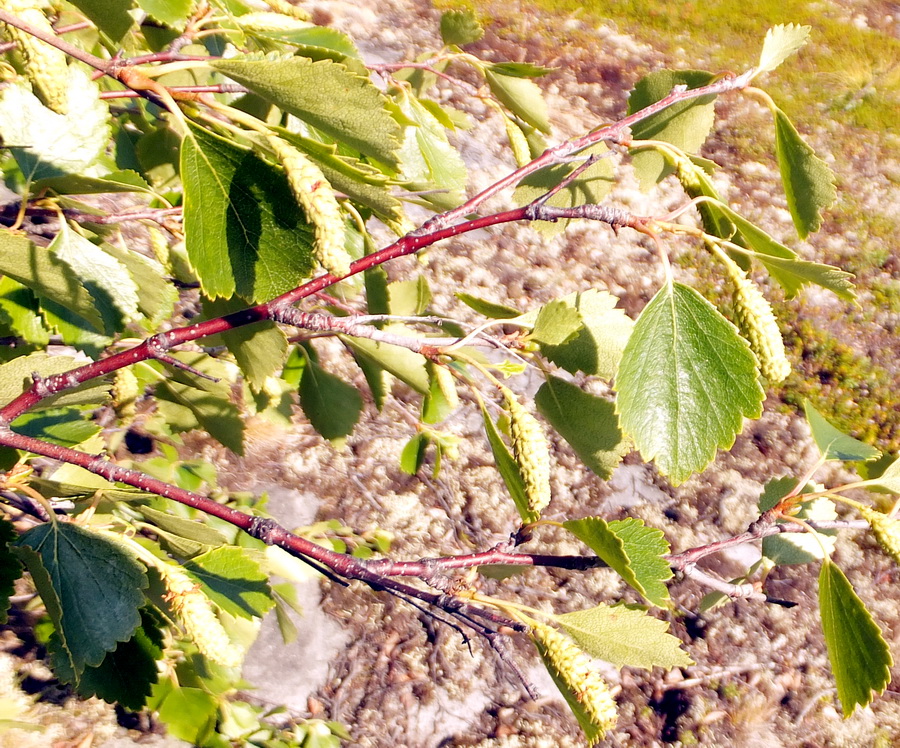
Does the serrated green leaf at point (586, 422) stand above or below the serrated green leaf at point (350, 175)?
below

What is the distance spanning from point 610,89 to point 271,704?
448 centimetres

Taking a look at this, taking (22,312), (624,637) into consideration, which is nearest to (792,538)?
(624,637)

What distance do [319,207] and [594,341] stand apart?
17.7 inches

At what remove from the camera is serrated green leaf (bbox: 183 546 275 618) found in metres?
0.96

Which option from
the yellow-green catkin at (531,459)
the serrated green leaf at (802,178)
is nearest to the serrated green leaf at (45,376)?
the yellow-green catkin at (531,459)

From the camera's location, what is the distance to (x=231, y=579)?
0.99 metres

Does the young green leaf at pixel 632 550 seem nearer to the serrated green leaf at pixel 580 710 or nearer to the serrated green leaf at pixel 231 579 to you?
the serrated green leaf at pixel 580 710

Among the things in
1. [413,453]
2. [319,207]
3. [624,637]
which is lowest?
[413,453]

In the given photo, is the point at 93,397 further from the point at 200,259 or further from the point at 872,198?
the point at 872,198

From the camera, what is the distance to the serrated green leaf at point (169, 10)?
81cm

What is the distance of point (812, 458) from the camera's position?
11.0 ft

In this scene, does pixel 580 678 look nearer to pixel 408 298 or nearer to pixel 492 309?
pixel 492 309

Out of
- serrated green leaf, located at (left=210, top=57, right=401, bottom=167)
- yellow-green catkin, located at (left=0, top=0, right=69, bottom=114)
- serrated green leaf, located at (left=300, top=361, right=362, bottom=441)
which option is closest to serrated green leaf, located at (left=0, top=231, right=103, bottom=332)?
yellow-green catkin, located at (left=0, top=0, right=69, bottom=114)

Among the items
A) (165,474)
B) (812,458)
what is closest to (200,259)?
(165,474)
